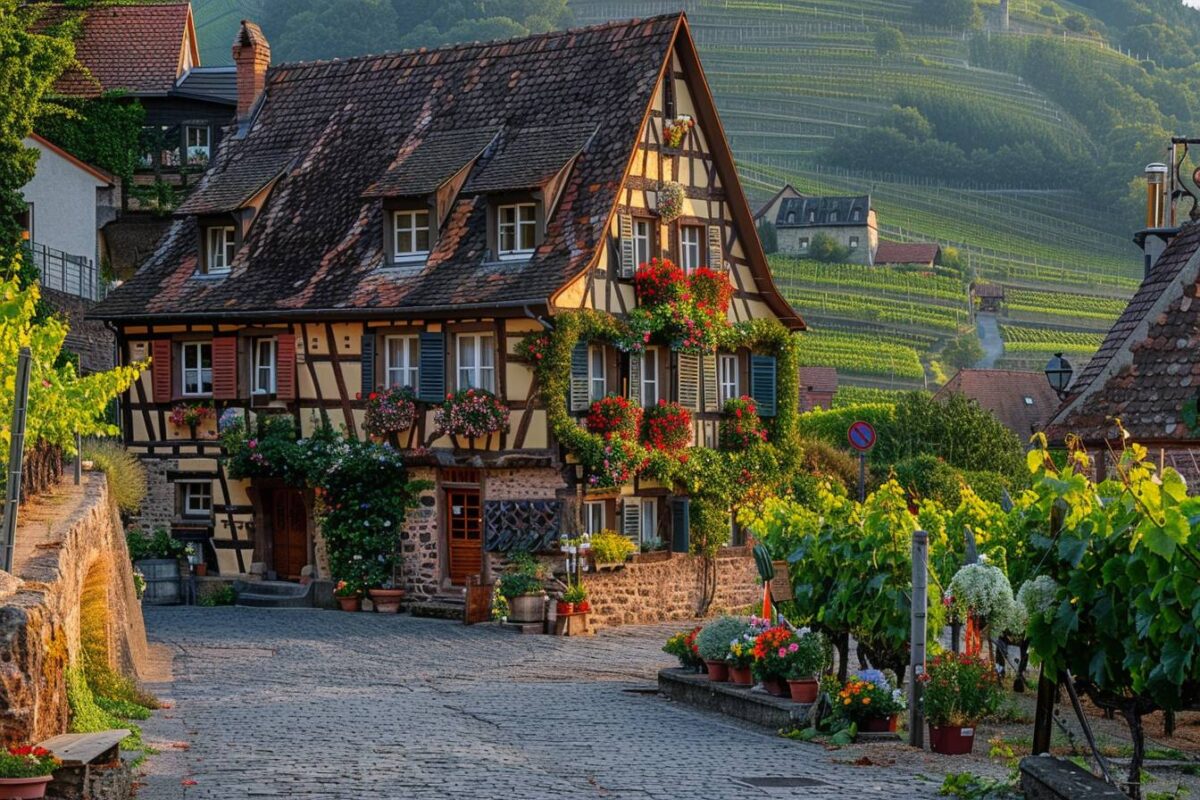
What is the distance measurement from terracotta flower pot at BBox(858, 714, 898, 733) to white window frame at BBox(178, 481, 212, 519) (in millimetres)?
19311

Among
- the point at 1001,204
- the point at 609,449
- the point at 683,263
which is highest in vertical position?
the point at 1001,204

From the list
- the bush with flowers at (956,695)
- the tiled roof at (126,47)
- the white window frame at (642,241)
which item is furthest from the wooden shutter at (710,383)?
the tiled roof at (126,47)

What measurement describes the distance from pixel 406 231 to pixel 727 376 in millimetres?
5896

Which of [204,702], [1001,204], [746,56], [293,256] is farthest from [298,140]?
[746,56]

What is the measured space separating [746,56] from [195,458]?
13921 centimetres

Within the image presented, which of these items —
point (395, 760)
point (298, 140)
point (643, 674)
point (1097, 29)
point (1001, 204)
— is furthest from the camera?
point (1097, 29)

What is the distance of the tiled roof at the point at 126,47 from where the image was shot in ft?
152

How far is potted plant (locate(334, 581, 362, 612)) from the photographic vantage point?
31875mm

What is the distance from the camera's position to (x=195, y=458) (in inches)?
1352

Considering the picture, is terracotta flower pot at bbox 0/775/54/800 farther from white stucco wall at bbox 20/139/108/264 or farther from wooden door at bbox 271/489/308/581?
white stucco wall at bbox 20/139/108/264

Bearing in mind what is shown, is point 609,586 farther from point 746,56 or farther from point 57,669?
point 746,56

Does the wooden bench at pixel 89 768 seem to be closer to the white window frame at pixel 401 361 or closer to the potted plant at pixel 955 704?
the potted plant at pixel 955 704

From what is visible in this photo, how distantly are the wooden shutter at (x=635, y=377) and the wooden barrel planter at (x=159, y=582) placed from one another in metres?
8.45

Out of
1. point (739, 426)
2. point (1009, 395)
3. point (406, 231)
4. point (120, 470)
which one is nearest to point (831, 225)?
point (1009, 395)
